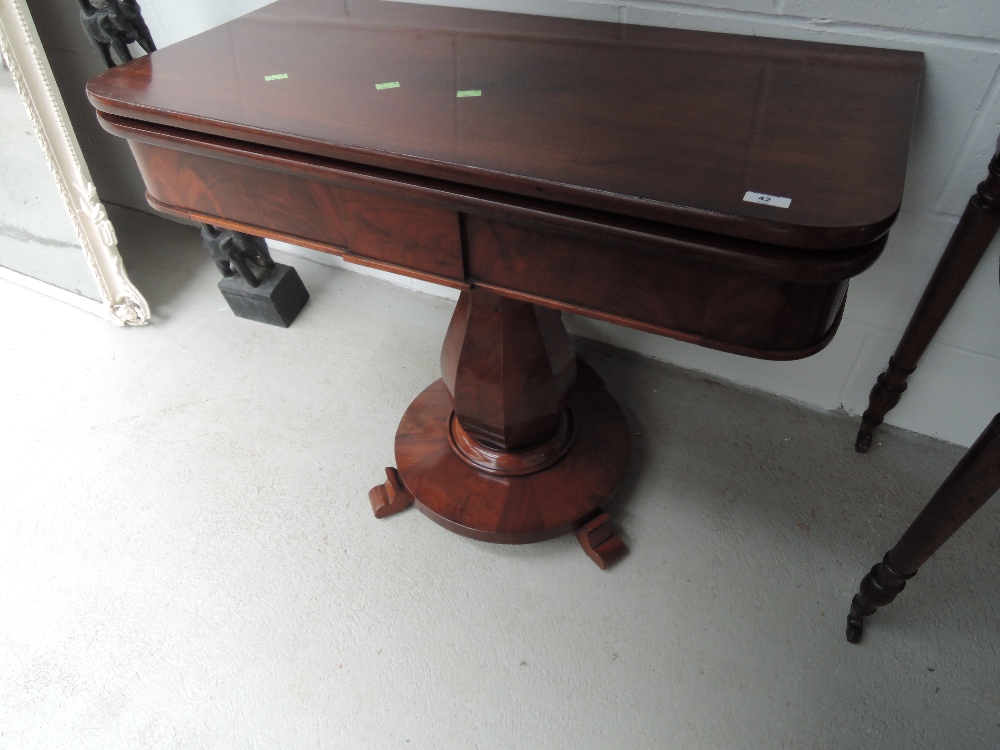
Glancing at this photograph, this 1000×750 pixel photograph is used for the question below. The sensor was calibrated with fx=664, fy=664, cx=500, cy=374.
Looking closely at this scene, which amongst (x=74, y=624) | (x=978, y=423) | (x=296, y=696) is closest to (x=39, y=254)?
(x=74, y=624)

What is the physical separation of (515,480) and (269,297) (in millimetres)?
786

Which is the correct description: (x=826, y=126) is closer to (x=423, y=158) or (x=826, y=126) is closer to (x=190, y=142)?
(x=423, y=158)

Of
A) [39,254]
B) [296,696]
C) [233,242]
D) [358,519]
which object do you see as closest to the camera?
[296,696]

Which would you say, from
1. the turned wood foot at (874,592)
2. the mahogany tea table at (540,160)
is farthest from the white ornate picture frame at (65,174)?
the turned wood foot at (874,592)

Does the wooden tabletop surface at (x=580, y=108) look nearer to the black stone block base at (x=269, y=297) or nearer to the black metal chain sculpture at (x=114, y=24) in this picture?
the black metal chain sculpture at (x=114, y=24)

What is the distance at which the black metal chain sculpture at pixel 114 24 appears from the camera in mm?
1256

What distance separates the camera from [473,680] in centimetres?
102

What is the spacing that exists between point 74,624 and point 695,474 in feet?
3.66

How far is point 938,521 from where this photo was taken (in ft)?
2.59

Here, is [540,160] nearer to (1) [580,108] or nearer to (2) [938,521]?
(1) [580,108]

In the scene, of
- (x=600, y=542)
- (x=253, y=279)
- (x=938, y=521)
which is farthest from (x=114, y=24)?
(x=938, y=521)

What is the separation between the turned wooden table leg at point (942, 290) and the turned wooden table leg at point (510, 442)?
1.53ft

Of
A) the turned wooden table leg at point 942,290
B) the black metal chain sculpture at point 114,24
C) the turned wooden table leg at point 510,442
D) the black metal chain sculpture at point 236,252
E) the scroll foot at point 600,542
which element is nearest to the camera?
the turned wooden table leg at point 942,290

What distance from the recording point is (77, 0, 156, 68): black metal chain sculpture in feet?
4.12
